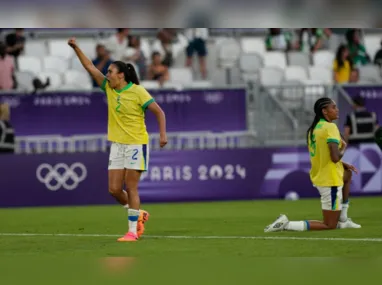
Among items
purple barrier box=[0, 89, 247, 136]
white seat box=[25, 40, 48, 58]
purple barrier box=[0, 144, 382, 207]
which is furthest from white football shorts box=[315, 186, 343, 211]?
white seat box=[25, 40, 48, 58]

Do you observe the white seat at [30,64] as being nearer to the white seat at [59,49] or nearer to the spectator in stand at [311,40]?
the white seat at [59,49]

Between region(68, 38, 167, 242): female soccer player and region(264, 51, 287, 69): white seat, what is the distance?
43.0 feet

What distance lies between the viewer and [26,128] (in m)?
24.8

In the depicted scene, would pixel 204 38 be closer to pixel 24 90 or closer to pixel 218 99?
pixel 218 99

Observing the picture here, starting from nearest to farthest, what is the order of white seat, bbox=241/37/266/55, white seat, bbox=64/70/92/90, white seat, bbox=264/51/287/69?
white seat, bbox=64/70/92/90
white seat, bbox=264/51/287/69
white seat, bbox=241/37/266/55

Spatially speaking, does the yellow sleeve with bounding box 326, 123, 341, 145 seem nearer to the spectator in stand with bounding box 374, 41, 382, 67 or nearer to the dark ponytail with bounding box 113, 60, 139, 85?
the dark ponytail with bounding box 113, 60, 139, 85

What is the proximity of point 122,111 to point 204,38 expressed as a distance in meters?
12.0

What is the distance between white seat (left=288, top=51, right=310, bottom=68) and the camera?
96.8 ft

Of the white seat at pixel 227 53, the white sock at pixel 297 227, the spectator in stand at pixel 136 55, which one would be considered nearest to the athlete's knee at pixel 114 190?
the white sock at pixel 297 227

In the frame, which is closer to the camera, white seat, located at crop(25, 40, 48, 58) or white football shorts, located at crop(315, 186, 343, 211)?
white football shorts, located at crop(315, 186, 343, 211)

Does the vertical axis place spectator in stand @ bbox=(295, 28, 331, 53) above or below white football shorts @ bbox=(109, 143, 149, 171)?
above

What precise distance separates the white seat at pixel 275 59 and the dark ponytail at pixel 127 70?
1309 cm

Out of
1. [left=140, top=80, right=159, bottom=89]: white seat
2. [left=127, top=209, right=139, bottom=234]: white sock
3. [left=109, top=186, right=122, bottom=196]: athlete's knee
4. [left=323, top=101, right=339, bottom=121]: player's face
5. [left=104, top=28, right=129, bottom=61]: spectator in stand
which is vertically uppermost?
[left=104, top=28, right=129, bottom=61]: spectator in stand

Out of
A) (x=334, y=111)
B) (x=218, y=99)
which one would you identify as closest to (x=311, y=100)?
(x=218, y=99)
